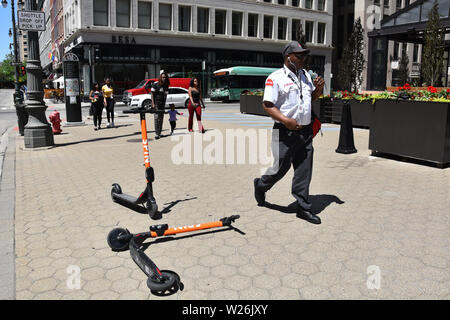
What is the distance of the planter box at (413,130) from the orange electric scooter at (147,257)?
4909mm

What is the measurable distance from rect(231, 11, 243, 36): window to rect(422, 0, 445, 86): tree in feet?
96.7

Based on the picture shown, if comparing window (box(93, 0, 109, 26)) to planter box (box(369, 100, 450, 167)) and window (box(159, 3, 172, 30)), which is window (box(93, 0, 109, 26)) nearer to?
window (box(159, 3, 172, 30))

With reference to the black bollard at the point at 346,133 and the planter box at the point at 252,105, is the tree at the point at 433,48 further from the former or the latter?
the black bollard at the point at 346,133

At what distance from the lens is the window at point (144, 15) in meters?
38.6

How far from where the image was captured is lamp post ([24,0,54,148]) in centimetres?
1038

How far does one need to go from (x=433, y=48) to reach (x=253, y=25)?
31.5 meters

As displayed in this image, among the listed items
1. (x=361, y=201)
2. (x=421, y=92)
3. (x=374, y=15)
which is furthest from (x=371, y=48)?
(x=374, y=15)

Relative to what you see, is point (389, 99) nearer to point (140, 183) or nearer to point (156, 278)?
point (140, 183)

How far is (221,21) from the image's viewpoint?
43719 millimetres

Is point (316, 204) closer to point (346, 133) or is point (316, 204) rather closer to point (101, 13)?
point (346, 133)

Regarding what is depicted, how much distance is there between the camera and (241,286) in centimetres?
322

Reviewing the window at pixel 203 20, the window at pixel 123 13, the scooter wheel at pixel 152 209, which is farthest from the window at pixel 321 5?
the scooter wheel at pixel 152 209

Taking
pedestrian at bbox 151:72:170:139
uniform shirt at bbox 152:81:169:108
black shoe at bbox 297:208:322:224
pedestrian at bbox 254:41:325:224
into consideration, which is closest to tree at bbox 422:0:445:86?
pedestrian at bbox 151:72:170:139

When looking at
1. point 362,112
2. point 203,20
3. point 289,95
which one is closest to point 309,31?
point 203,20
